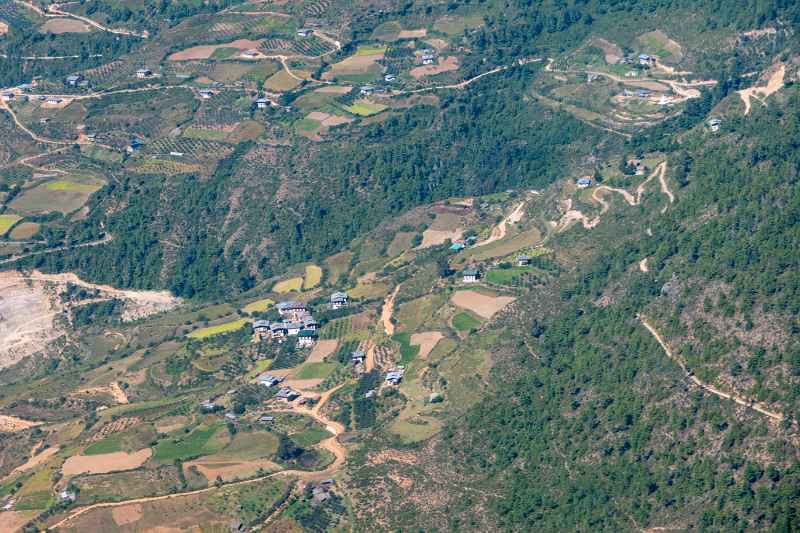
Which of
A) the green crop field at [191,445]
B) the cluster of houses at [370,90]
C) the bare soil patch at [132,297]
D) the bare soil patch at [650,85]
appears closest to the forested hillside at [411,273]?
the bare soil patch at [132,297]

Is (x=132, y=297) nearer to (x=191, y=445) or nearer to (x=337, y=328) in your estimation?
(x=337, y=328)

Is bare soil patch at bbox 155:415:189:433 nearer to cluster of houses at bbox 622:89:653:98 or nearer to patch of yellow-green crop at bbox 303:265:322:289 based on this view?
patch of yellow-green crop at bbox 303:265:322:289

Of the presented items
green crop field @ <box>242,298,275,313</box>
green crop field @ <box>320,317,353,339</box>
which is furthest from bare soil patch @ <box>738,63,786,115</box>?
green crop field @ <box>242,298,275,313</box>

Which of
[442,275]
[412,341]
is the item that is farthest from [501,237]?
[412,341]

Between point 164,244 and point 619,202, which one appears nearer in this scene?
point 619,202

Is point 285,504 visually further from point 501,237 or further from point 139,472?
point 501,237

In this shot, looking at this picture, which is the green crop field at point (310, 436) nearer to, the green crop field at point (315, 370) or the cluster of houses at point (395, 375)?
the cluster of houses at point (395, 375)

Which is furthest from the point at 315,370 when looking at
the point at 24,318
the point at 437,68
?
the point at 437,68
